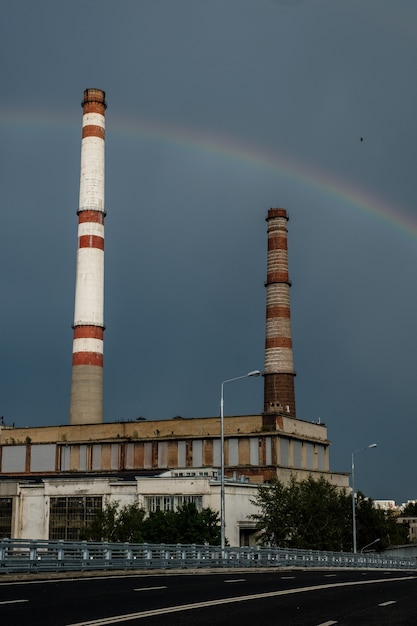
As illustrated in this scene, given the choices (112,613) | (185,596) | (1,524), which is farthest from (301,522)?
(112,613)

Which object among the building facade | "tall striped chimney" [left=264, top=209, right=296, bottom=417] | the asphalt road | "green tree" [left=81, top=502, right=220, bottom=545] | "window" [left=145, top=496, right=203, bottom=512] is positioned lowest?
the asphalt road

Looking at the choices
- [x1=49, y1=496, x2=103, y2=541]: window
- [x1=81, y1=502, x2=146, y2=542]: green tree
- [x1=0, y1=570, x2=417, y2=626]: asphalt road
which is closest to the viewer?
[x1=0, y1=570, x2=417, y2=626]: asphalt road

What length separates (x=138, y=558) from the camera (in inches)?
1393

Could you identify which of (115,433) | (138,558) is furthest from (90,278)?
(138,558)

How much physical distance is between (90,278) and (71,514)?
90.7 feet

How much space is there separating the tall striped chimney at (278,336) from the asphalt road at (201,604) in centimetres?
7593

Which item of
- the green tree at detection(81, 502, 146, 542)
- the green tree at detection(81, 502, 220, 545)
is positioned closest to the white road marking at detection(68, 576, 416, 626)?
the green tree at detection(81, 502, 220, 545)

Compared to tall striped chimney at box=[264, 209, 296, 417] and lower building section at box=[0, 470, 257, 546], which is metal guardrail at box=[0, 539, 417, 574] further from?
tall striped chimney at box=[264, 209, 296, 417]

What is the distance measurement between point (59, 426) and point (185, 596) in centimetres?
8480

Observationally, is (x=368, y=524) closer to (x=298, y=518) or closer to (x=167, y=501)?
(x=298, y=518)

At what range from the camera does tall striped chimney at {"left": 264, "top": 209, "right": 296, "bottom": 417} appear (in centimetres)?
10169

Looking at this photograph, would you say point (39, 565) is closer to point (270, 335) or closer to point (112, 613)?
point (112, 613)

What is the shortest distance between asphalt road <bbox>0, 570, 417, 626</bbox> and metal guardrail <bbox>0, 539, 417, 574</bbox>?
3323 millimetres

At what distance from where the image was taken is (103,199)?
327ft
